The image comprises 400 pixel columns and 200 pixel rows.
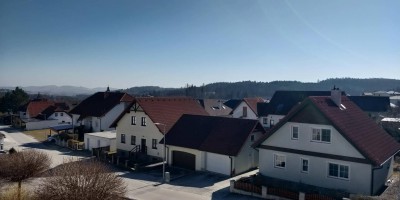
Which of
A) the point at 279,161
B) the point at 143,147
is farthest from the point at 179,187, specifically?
the point at 143,147

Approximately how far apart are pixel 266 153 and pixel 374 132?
8.68 metres

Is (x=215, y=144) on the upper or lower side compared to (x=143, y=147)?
upper

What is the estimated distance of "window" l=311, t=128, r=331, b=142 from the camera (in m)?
25.6

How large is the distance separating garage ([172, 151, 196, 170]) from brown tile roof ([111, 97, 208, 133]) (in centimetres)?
360

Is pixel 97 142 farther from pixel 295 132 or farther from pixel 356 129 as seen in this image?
pixel 356 129

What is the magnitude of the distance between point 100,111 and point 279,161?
34181 millimetres

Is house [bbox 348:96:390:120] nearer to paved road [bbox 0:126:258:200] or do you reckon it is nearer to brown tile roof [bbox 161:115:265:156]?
brown tile roof [bbox 161:115:265:156]

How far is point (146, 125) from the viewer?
128 feet

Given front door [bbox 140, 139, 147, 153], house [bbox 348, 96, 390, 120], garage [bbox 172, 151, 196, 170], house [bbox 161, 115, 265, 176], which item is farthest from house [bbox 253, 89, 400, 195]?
house [bbox 348, 96, 390, 120]

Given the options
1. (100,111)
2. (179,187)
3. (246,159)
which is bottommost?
(179,187)

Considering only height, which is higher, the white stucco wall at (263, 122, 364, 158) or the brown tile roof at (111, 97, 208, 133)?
the brown tile roof at (111, 97, 208, 133)

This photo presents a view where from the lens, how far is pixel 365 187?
77.7ft

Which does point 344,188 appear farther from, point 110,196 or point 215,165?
point 110,196

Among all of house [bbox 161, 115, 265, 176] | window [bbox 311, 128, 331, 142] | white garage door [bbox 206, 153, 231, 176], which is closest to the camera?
window [bbox 311, 128, 331, 142]
